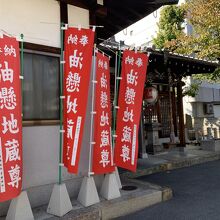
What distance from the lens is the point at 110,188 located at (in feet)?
21.7

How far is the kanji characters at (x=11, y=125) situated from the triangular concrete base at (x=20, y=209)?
1.13 meters

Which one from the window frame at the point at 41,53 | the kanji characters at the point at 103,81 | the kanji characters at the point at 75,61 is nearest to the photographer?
the kanji characters at the point at 75,61

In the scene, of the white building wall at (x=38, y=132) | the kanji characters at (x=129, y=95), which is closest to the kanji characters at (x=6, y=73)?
the white building wall at (x=38, y=132)

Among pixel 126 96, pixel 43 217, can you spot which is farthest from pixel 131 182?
pixel 43 217

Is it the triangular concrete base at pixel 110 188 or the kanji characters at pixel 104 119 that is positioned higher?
the kanji characters at pixel 104 119

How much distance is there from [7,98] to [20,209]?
6.15ft

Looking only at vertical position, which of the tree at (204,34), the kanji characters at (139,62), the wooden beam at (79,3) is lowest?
the kanji characters at (139,62)

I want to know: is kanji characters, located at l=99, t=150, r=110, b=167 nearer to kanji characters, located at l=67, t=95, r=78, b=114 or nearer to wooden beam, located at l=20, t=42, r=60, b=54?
kanji characters, located at l=67, t=95, r=78, b=114

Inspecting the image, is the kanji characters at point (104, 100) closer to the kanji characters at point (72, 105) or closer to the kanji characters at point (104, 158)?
the kanji characters at point (72, 105)

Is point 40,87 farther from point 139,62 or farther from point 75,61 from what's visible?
point 139,62

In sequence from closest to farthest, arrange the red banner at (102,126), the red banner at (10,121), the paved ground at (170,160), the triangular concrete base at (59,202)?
the red banner at (10,121) < the triangular concrete base at (59,202) < the red banner at (102,126) < the paved ground at (170,160)

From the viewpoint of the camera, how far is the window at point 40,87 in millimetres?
6027

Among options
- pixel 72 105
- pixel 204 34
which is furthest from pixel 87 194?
pixel 204 34

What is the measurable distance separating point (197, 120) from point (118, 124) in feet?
46.7
